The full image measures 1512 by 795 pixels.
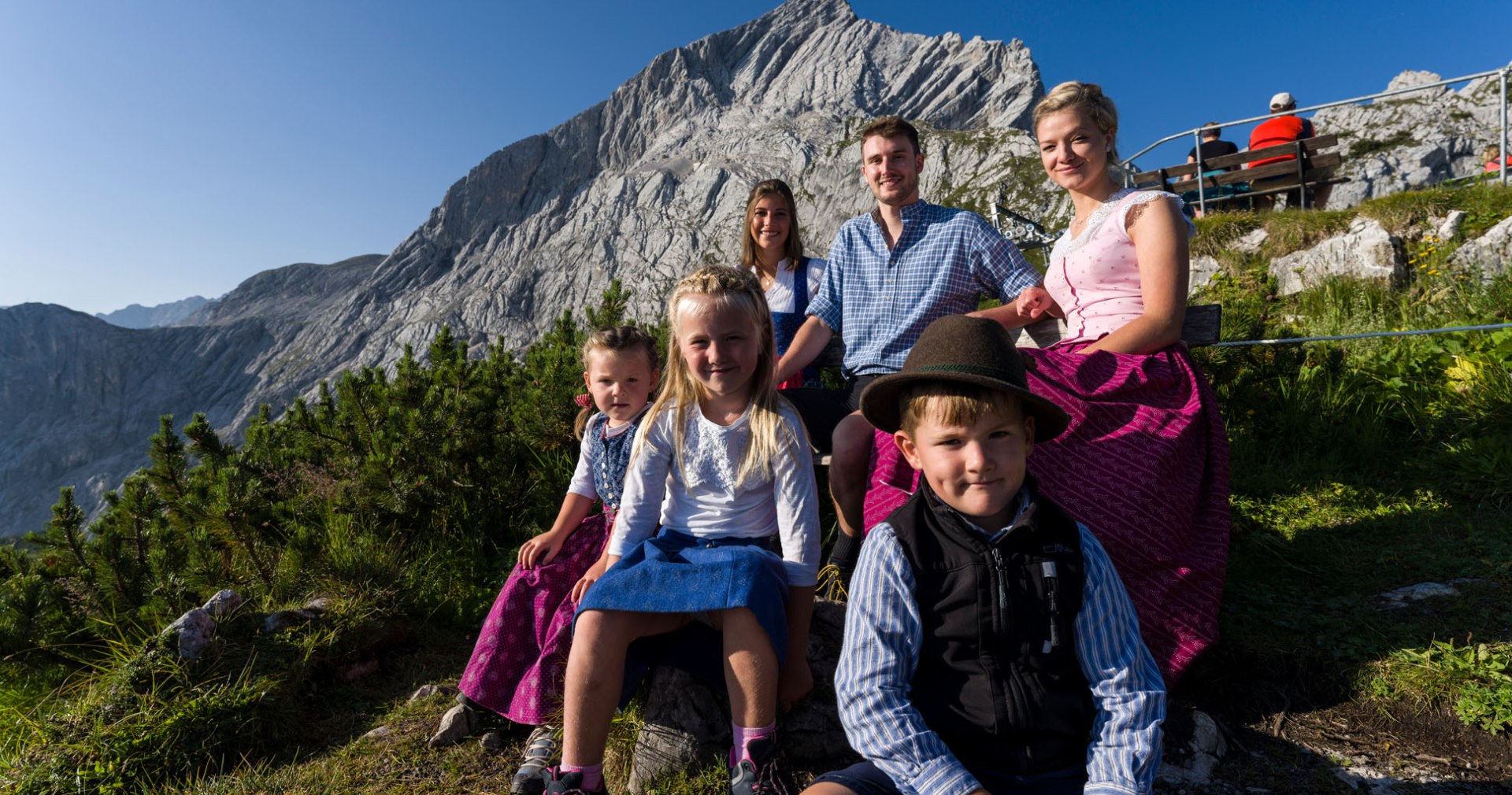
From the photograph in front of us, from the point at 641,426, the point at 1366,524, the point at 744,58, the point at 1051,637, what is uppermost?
the point at 744,58

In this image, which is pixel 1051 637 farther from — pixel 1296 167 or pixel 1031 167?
pixel 1031 167

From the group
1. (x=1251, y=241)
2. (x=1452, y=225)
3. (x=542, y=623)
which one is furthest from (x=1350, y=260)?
(x=542, y=623)

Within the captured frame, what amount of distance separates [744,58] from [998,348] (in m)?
145

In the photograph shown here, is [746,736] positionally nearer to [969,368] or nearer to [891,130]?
[969,368]

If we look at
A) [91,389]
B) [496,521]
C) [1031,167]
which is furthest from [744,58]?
[496,521]

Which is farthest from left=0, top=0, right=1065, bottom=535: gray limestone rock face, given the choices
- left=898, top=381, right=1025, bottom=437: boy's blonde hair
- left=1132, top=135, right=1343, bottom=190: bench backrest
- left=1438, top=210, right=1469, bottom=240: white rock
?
left=898, top=381, right=1025, bottom=437: boy's blonde hair

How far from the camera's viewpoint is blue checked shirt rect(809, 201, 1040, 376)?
135 inches

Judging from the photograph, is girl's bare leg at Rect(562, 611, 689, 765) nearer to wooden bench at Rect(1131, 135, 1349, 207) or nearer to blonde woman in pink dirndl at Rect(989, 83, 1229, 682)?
blonde woman in pink dirndl at Rect(989, 83, 1229, 682)

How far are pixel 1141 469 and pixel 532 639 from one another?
7.28 ft

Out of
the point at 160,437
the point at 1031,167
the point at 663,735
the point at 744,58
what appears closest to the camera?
the point at 663,735

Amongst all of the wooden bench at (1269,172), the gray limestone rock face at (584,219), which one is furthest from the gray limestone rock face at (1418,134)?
the wooden bench at (1269,172)

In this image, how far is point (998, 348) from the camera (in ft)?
5.64

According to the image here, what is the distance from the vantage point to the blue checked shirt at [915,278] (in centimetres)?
343

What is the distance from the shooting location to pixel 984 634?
1.62m
